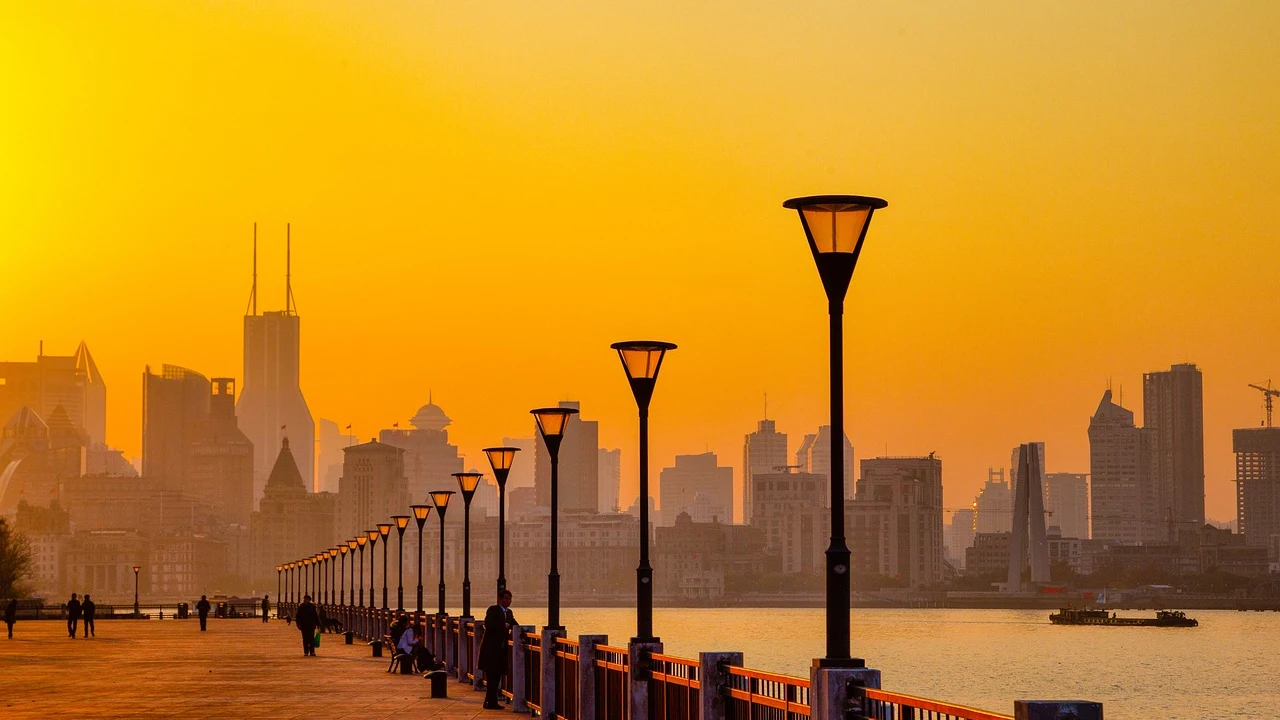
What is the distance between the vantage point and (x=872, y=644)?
198 meters

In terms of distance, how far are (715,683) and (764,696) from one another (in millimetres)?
1479

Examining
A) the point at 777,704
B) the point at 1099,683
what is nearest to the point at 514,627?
the point at 777,704

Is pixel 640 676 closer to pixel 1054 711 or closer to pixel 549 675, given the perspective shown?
pixel 549 675

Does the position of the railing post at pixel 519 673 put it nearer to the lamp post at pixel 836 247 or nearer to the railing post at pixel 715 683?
the railing post at pixel 715 683

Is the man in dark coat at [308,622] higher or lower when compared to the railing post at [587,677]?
Result: lower

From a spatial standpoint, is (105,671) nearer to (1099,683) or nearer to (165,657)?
(165,657)

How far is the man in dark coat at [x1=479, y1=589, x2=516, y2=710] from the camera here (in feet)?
94.5

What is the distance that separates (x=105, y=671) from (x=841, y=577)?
3234 centimetres

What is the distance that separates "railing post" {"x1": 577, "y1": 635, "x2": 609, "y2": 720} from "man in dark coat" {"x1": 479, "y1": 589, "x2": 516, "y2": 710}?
17.4 ft

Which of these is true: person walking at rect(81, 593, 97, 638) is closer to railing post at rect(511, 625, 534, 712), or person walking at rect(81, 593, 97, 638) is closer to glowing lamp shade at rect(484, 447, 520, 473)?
glowing lamp shade at rect(484, 447, 520, 473)

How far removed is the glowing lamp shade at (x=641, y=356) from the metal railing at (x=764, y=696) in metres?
8.08

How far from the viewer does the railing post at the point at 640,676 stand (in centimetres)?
1992

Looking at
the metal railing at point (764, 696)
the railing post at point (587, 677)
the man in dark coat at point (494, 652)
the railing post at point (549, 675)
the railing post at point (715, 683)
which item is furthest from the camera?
the man in dark coat at point (494, 652)

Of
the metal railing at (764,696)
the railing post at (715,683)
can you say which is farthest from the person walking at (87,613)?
the metal railing at (764,696)
